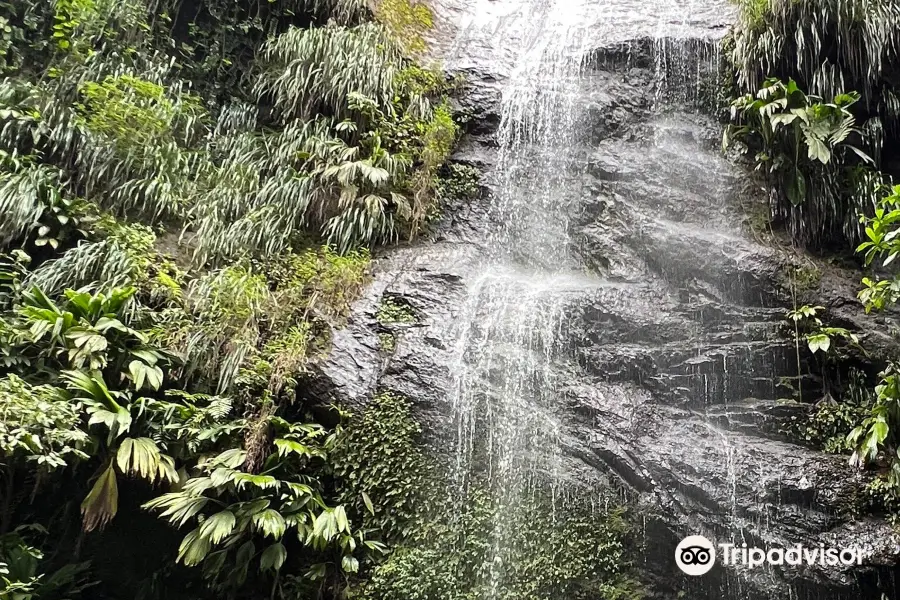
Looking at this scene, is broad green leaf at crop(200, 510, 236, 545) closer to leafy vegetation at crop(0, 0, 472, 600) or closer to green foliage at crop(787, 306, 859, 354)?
leafy vegetation at crop(0, 0, 472, 600)

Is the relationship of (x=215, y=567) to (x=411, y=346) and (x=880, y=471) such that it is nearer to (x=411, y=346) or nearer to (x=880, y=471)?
(x=411, y=346)

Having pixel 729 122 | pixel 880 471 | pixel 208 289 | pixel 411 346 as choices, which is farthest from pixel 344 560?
pixel 729 122

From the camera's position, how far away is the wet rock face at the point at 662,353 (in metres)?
4.58

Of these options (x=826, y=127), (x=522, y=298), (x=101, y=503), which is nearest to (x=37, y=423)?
(x=101, y=503)

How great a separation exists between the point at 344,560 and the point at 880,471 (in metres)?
4.23

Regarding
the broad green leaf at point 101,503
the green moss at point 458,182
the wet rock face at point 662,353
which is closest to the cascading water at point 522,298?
the wet rock face at point 662,353

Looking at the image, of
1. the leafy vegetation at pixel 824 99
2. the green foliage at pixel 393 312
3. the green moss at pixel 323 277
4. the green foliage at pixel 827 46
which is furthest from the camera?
the green foliage at pixel 827 46

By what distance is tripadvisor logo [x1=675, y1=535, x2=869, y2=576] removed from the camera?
4379 millimetres

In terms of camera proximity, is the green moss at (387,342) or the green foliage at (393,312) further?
the green foliage at (393,312)

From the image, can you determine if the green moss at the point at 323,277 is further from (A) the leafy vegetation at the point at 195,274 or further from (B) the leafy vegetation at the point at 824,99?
(B) the leafy vegetation at the point at 824,99

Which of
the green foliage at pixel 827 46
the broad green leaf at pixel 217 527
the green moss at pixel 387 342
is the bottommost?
the broad green leaf at pixel 217 527

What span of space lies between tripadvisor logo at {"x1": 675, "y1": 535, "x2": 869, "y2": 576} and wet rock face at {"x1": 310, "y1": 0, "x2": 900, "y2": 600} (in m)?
0.06

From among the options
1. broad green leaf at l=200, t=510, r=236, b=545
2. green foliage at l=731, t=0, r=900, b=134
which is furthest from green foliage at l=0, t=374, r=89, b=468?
green foliage at l=731, t=0, r=900, b=134

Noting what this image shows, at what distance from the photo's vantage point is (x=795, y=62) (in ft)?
22.3
